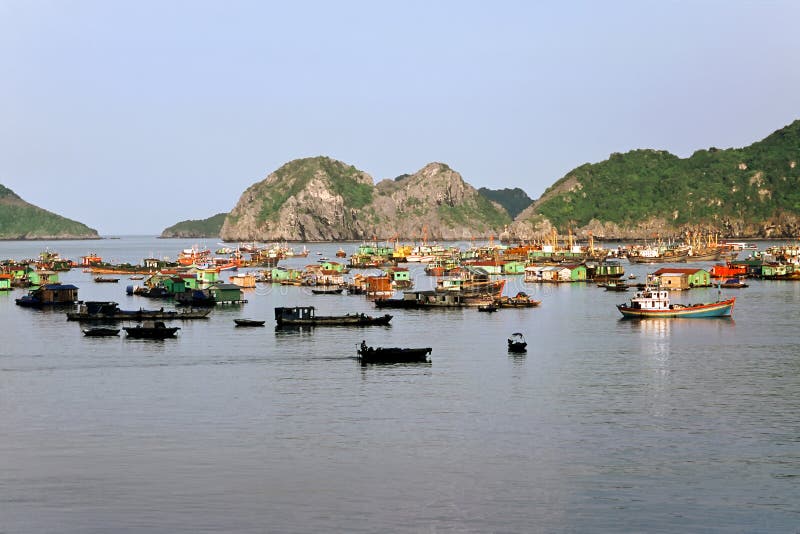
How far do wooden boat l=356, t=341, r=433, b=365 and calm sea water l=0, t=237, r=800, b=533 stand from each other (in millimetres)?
1528

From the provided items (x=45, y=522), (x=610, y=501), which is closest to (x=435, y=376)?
(x=610, y=501)

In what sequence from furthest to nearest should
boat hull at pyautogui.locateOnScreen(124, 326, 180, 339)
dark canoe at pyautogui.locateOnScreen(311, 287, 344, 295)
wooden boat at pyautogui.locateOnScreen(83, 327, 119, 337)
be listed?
dark canoe at pyautogui.locateOnScreen(311, 287, 344, 295), wooden boat at pyautogui.locateOnScreen(83, 327, 119, 337), boat hull at pyautogui.locateOnScreen(124, 326, 180, 339)

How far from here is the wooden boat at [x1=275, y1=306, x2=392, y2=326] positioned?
104 metres

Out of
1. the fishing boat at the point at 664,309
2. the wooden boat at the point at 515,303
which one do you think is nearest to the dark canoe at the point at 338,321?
the wooden boat at the point at 515,303

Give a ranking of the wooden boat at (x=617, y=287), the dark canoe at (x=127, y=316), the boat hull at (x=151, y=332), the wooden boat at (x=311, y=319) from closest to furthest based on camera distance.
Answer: the boat hull at (x=151, y=332), the wooden boat at (x=311, y=319), the dark canoe at (x=127, y=316), the wooden boat at (x=617, y=287)

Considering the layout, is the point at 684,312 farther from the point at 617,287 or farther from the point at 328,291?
the point at 328,291

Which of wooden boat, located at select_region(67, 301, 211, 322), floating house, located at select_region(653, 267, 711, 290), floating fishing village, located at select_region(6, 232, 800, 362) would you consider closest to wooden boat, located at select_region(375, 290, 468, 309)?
floating fishing village, located at select_region(6, 232, 800, 362)

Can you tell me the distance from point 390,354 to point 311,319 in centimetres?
2911

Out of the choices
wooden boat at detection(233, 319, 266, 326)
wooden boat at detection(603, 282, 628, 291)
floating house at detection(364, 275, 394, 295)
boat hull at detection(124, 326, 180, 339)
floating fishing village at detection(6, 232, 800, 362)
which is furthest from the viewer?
wooden boat at detection(603, 282, 628, 291)

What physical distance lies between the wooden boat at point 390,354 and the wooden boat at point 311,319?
26.5 metres

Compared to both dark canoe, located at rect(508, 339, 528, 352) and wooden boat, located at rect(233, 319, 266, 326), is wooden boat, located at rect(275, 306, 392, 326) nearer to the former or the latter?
wooden boat, located at rect(233, 319, 266, 326)

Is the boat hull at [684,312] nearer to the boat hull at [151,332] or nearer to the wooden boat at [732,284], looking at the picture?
the boat hull at [151,332]

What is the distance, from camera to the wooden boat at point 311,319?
4104 inches

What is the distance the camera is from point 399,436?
51812mm
